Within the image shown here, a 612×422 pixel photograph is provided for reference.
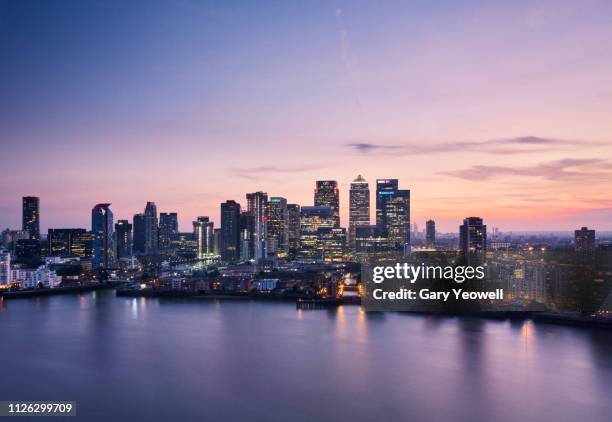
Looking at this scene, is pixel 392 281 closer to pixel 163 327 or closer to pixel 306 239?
pixel 163 327

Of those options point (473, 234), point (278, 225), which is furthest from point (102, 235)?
point (473, 234)

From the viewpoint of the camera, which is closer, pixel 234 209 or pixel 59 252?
pixel 59 252

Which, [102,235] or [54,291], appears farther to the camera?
[102,235]

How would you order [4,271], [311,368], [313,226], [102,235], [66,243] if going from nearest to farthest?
[311,368]
[4,271]
[102,235]
[66,243]
[313,226]

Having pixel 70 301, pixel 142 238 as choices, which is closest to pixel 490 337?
pixel 70 301

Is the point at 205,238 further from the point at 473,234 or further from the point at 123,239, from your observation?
the point at 473,234
